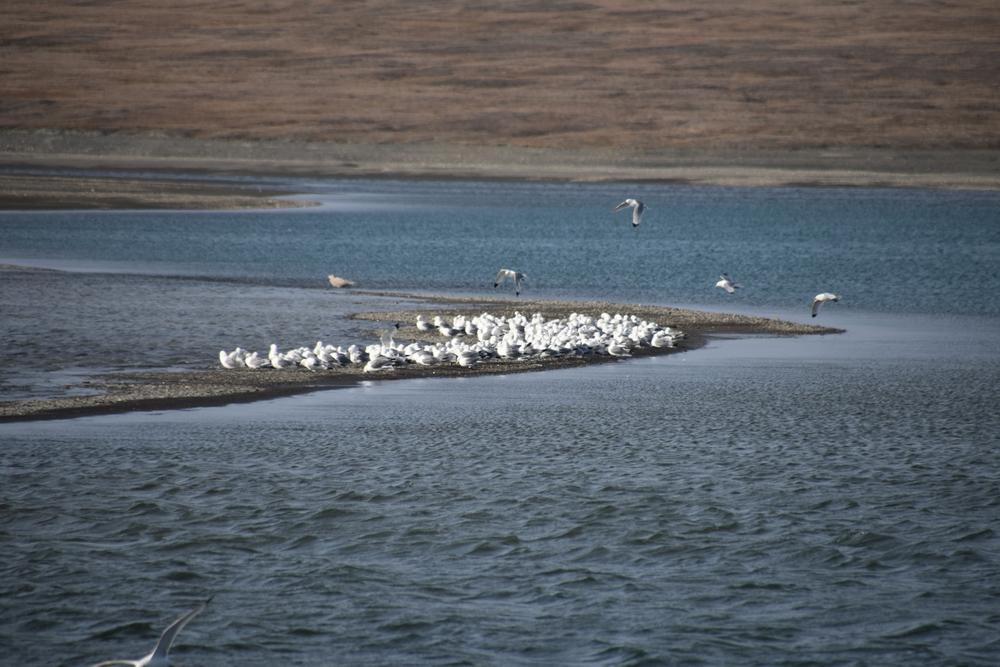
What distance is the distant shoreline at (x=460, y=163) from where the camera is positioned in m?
84.9

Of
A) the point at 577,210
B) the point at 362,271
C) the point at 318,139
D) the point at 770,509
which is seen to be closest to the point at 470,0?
the point at 318,139

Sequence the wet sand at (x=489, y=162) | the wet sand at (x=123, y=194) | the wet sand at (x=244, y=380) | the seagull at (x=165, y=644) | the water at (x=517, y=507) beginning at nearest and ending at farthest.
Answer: the seagull at (x=165, y=644), the water at (x=517, y=507), the wet sand at (x=244, y=380), the wet sand at (x=123, y=194), the wet sand at (x=489, y=162)

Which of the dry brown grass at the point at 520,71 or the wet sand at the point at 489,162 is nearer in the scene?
the wet sand at the point at 489,162

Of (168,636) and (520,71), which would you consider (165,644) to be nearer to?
(168,636)

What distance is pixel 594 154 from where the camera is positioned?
3925 inches

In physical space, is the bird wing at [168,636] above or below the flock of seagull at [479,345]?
below

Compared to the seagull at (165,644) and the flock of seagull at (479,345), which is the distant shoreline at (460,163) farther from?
the seagull at (165,644)

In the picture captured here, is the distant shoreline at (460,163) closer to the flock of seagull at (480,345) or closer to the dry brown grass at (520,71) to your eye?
the dry brown grass at (520,71)

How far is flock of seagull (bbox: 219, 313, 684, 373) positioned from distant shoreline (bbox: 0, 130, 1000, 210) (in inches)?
1946

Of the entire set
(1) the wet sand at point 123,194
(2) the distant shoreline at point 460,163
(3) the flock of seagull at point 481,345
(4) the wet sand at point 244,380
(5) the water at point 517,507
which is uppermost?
(2) the distant shoreline at point 460,163

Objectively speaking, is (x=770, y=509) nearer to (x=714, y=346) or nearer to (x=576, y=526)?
(x=576, y=526)

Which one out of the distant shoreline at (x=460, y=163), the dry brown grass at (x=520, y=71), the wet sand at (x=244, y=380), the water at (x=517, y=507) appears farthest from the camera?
the dry brown grass at (x=520, y=71)

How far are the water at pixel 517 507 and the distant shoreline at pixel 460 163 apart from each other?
53.0m

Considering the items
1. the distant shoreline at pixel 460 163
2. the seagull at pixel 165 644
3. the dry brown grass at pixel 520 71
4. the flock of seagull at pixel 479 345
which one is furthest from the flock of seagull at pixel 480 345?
the dry brown grass at pixel 520 71
